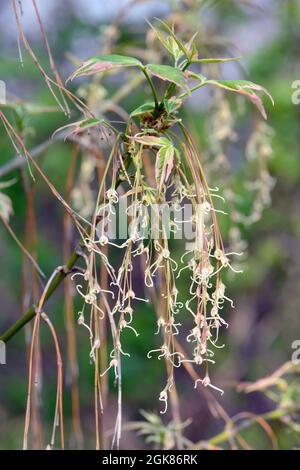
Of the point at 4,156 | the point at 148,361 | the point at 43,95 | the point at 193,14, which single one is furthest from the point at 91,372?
the point at 193,14

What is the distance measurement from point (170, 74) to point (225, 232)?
1688mm

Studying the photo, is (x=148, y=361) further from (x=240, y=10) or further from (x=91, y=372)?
(x=240, y=10)

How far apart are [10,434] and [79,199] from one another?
5.00 feet

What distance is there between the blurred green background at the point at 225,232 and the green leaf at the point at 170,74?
5.51 ft

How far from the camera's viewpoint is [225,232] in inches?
84.0

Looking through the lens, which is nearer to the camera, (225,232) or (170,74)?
(170,74)

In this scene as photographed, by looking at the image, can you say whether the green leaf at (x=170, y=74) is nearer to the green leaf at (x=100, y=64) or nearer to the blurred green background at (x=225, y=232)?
the green leaf at (x=100, y=64)

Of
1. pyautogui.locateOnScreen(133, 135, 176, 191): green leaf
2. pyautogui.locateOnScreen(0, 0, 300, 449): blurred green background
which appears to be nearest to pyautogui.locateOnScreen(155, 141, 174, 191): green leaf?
pyautogui.locateOnScreen(133, 135, 176, 191): green leaf

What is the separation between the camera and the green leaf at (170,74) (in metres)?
0.46

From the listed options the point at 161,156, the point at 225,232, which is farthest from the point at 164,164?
the point at 225,232

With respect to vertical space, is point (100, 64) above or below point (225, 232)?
below

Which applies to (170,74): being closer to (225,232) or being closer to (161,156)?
(161,156)

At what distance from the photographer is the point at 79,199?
3.35ft

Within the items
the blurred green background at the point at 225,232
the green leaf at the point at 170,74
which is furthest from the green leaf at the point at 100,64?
the blurred green background at the point at 225,232
